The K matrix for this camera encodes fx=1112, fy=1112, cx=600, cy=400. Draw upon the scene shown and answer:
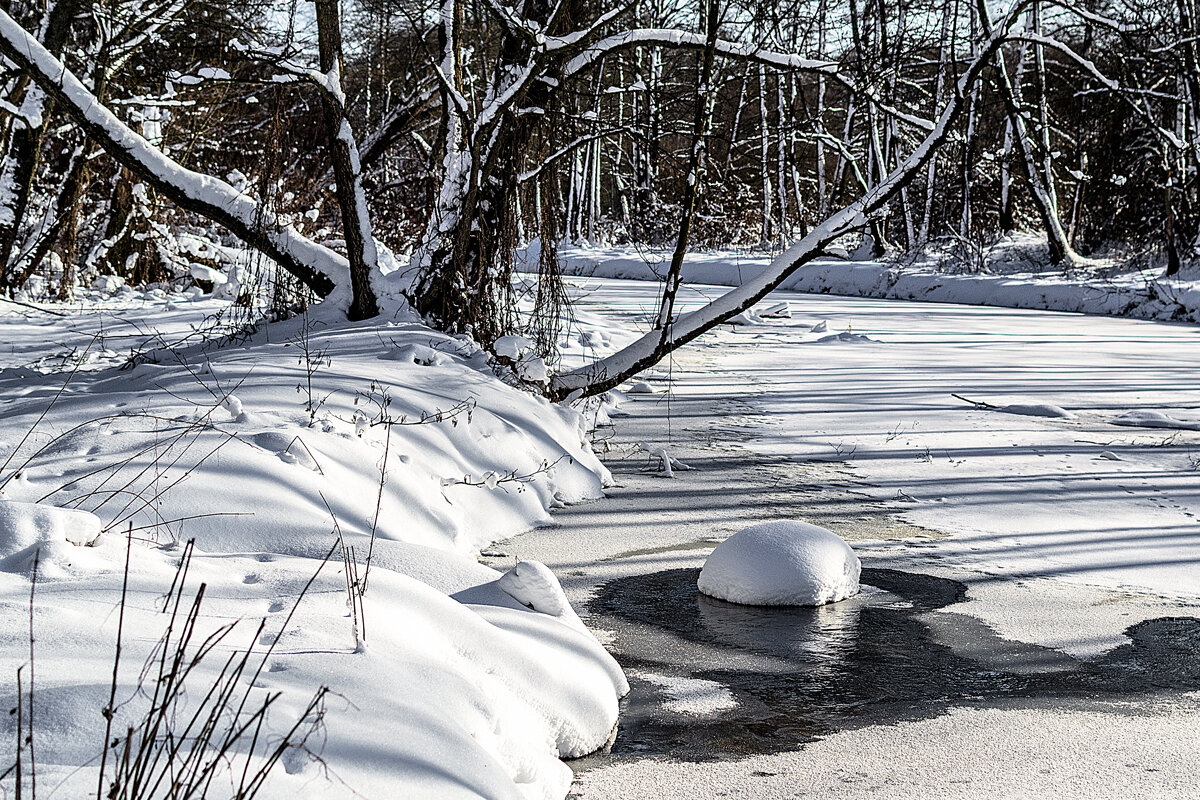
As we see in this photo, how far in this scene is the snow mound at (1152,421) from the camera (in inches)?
260

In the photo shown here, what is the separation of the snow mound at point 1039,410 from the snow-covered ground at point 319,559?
300 cm

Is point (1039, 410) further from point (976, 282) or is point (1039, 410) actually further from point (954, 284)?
point (954, 284)

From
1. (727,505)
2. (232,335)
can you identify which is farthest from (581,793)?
(232,335)

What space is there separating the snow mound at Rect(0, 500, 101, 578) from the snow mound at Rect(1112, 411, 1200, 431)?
599 centimetres

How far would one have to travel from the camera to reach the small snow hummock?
375cm

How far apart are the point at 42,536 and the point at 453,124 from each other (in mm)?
4056

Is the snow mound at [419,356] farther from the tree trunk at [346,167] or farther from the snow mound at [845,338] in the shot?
the snow mound at [845,338]

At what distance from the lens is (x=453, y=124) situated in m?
6.09

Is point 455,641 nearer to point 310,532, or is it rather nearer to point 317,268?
point 310,532

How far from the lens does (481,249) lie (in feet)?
20.7

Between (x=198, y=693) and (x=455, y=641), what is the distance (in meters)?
0.73

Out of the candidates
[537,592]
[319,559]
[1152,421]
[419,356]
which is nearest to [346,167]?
[419,356]

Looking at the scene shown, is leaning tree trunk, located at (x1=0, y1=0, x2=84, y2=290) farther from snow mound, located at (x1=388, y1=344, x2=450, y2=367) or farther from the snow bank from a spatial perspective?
snow mound, located at (x1=388, y1=344, x2=450, y2=367)

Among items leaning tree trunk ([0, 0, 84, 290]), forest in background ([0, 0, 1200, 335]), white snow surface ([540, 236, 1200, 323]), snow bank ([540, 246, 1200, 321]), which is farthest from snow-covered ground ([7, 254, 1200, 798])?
white snow surface ([540, 236, 1200, 323])
